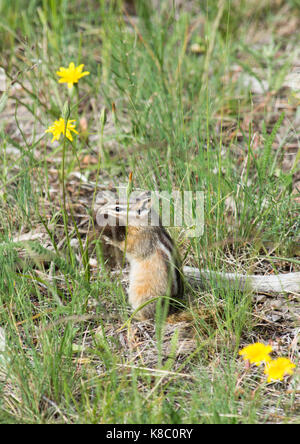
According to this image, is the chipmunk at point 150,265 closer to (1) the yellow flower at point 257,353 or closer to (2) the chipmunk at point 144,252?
(2) the chipmunk at point 144,252

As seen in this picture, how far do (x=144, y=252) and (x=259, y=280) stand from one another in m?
0.71

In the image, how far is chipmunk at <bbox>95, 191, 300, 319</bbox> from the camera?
3078 millimetres

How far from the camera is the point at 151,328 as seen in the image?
3133mm

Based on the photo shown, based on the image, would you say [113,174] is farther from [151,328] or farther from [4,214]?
[151,328]

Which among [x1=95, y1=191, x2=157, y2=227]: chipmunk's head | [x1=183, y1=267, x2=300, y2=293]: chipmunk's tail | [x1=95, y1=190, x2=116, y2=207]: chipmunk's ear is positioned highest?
[x1=95, y1=191, x2=157, y2=227]: chipmunk's head

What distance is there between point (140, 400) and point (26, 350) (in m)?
0.79

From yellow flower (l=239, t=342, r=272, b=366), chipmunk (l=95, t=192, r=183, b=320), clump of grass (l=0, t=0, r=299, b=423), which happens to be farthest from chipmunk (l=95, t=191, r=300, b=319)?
yellow flower (l=239, t=342, r=272, b=366)

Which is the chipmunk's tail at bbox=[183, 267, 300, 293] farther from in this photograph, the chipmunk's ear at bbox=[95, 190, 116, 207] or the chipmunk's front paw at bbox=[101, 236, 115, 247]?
the chipmunk's ear at bbox=[95, 190, 116, 207]

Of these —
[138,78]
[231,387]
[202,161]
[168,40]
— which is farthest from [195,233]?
[168,40]

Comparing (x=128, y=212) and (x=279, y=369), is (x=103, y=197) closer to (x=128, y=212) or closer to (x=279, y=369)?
(x=128, y=212)

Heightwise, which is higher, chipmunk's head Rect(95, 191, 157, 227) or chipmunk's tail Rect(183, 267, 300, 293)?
chipmunk's head Rect(95, 191, 157, 227)

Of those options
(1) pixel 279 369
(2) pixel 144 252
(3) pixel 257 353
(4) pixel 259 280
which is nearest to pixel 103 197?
(2) pixel 144 252

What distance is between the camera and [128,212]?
122 inches

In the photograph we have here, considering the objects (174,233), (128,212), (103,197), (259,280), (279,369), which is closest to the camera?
(279,369)
